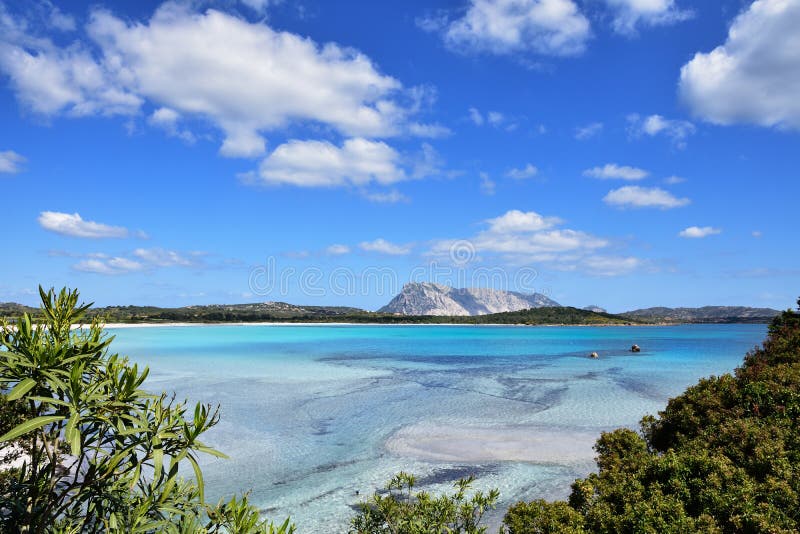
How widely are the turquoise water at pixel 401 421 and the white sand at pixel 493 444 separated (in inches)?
1.7

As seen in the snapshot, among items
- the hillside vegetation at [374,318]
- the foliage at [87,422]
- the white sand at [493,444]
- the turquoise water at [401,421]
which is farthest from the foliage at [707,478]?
the hillside vegetation at [374,318]

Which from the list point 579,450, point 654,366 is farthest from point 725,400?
point 654,366

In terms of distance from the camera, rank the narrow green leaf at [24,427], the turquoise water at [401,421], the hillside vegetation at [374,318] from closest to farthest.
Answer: the narrow green leaf at [24,427] → the turquoise water at [401,421] → the hillside vegetation at [374,318]

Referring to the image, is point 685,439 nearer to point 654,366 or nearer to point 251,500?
Answer: point 251,500

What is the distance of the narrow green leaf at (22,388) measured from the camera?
12.8ft

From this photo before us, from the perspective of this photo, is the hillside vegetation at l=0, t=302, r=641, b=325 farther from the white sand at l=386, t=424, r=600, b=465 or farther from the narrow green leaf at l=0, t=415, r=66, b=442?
the narrow green leaf at l=0, t=415, r=66, b=442

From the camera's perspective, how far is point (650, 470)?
23.2ft

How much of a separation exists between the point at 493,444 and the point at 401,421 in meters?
5.38

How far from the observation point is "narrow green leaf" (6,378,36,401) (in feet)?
12.8

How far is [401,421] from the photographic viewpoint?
22.1 meters

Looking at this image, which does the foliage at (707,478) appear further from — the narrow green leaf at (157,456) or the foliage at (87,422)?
the narrow green leaf at (157,456)

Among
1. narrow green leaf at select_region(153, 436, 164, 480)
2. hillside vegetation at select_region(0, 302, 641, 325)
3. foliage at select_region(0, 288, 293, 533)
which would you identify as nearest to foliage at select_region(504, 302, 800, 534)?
foliage at select_region(0, 288, 293, 533)

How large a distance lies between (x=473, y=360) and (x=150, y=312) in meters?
136

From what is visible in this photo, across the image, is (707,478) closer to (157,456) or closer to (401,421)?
(157,456)
